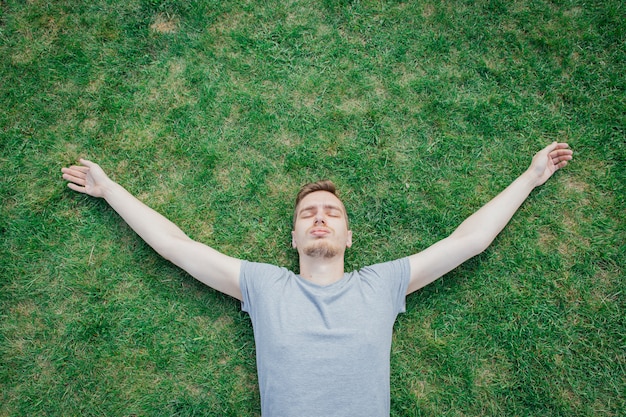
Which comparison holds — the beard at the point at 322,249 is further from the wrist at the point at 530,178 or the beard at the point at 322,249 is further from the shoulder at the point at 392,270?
the wrist at the point at 530,178

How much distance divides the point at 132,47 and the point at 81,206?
191cm

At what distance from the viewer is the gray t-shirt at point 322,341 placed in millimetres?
3498

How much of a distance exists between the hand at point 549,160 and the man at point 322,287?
11mm

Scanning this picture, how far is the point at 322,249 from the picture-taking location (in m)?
3.86

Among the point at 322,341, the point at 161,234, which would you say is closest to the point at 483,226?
the point at 322,341

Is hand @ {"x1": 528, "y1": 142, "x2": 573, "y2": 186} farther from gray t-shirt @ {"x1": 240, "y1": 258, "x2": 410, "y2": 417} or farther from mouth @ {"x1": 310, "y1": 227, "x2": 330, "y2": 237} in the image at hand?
mouth @ {"x1": 310, "y1": 227, "x2": 330, "y2": 237}

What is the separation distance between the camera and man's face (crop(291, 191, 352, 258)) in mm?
3895

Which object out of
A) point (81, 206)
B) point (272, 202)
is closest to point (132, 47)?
point (81, 206)

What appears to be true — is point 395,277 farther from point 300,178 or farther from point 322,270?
point 300,178

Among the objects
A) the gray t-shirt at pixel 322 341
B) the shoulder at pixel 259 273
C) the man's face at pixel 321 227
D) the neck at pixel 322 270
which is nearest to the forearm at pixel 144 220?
the shoulder at pixel 259 273

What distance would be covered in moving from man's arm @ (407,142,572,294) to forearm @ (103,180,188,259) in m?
2.35

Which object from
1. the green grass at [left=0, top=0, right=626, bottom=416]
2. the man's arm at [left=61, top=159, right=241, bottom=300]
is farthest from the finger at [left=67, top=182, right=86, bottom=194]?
the green grass at [left=0, top=0, right=626, bottom=416]

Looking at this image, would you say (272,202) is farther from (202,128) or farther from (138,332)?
(138,332)

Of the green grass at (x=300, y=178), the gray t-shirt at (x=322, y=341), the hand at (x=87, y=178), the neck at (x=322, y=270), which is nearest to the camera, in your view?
the gray t-shirt at (x=322, y=341)
